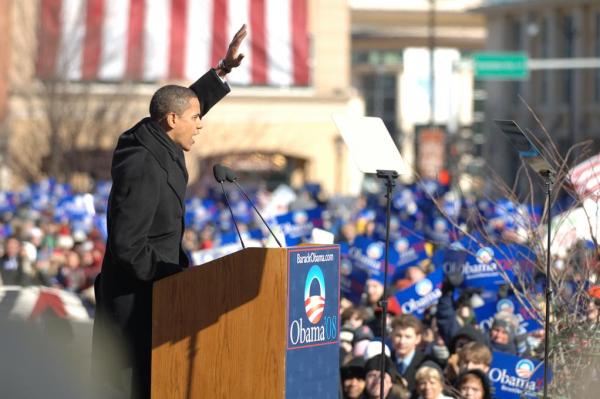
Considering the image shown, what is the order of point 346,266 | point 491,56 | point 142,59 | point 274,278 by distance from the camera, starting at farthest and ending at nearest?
point 142,59 < point 491,56 < point 346,266 < point 274,278

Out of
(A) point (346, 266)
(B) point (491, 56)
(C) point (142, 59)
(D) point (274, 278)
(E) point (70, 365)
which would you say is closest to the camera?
(E) point (70, 365)

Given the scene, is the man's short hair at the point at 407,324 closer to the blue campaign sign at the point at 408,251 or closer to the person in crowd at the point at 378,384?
the person in crowd at the point at 378,384

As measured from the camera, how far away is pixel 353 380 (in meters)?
9.03

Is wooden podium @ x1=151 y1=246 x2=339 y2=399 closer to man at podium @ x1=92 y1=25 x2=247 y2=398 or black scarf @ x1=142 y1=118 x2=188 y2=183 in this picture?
man at podium @ x1=92 y1=25 x2=247 y2=398

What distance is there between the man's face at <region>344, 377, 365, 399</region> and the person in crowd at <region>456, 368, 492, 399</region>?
564mm

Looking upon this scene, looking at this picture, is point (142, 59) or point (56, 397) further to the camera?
point (142, 59)

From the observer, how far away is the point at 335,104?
50.2 meters

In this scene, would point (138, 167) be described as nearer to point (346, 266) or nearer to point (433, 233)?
point (346, 266)

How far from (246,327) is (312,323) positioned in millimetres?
256

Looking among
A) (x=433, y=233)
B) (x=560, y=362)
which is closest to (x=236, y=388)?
(x=560, y=362)

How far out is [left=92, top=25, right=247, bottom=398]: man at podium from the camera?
5.94 m

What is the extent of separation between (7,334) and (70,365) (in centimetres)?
20


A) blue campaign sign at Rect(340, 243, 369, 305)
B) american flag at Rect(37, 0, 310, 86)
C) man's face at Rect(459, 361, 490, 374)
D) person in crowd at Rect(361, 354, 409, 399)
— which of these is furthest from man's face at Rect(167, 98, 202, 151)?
american flag at Rect(37, 0, 310, 86)

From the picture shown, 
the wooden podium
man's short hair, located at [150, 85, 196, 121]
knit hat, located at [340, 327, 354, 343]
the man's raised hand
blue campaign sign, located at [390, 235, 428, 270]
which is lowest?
knit hat, located at [340, 327, 354, 343]
